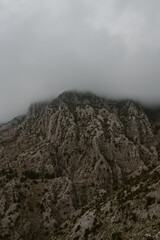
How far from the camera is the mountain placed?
50094 millimetres

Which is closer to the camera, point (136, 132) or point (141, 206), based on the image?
point (141, 206)

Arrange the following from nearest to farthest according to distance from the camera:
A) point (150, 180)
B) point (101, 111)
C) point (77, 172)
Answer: point (150, 180)
point (77, 172)
point (101, 111)

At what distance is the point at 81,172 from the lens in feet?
442

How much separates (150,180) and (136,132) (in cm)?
11316

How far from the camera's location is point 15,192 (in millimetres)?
105125

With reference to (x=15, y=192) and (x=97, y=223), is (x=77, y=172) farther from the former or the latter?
(x=97, y=223)

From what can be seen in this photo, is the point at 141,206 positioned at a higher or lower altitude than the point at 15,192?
higher

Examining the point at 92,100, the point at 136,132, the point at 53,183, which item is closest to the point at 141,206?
the point at 53,183

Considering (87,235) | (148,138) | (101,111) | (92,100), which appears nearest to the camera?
(87,235)

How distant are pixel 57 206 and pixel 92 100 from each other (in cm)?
10764

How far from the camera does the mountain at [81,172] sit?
50094 mm

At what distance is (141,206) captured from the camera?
45562mm

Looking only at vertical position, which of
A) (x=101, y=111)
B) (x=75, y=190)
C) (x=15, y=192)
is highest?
(x=101, y=111)

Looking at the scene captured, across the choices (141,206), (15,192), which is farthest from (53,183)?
(141,206)
